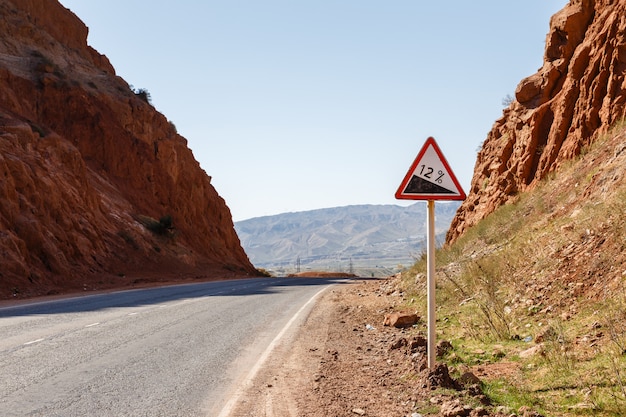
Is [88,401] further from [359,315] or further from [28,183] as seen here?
[28,183]

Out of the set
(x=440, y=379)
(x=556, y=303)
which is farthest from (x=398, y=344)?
(x=440, y=379)

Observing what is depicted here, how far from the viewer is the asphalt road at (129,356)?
21.8 ft

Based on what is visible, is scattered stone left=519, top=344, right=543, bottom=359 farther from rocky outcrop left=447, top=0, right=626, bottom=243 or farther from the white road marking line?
rocky outcrop left=447, top=0, right=626, bottom=243

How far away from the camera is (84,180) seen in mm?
38125

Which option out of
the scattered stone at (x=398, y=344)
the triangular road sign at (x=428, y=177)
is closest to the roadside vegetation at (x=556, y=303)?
the scattered stone at (x=398, y=344)

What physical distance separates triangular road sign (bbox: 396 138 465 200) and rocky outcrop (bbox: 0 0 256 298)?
2022cm

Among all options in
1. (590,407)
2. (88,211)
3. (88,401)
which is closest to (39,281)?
(88,211)

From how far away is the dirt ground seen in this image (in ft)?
20.8

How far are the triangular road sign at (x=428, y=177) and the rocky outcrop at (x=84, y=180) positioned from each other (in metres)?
20.2

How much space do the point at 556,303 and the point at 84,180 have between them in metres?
34.3

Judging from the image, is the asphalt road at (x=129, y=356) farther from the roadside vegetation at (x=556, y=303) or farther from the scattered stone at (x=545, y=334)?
the scattered stone at (x=545, y=334)

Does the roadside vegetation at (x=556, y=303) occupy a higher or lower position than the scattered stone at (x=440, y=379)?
higher

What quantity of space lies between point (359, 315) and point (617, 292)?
27.1 ft

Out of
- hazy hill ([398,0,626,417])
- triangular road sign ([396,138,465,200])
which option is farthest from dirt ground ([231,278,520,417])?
triangular road sign ([396,138,465,200])
